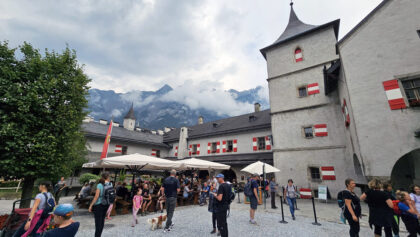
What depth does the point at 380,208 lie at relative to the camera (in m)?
4.05

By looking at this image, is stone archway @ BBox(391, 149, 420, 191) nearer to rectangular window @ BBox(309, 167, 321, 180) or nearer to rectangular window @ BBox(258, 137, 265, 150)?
rectangular window @ BBox(309, 167, 321, 180)

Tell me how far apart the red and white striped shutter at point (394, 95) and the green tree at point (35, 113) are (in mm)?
13902

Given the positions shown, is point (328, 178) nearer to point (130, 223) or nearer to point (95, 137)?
point (130, 223)

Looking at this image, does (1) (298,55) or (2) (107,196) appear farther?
(1) (298,55)

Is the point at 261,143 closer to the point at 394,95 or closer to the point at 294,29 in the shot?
the point at 294,29

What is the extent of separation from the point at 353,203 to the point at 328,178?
8.99 m

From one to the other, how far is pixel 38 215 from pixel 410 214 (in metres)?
8.79

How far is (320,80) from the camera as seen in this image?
523 inches

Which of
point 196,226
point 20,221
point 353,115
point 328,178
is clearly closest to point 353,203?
Result: point 196,226

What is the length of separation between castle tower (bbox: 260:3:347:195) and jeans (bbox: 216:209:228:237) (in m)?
10.2

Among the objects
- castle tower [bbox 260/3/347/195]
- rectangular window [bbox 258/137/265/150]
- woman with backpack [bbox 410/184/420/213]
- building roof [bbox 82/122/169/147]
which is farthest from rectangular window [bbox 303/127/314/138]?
building roof [bbox 82/122/169/147]

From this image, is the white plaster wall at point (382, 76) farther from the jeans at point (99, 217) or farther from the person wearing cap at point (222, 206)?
the jeans at point (99, 217)

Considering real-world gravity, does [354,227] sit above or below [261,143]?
below

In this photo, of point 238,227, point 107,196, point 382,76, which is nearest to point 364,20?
point 382,76
